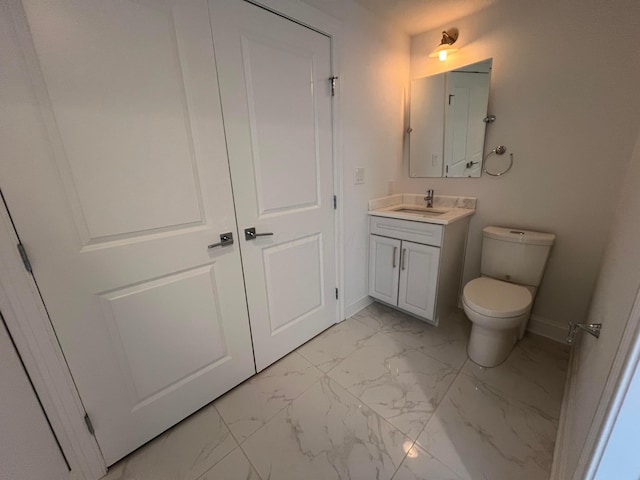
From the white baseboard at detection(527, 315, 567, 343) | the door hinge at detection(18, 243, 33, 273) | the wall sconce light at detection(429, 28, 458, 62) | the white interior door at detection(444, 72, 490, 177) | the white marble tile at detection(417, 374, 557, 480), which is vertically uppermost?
the wall sconce light at detection(429, 28, 458, 62)

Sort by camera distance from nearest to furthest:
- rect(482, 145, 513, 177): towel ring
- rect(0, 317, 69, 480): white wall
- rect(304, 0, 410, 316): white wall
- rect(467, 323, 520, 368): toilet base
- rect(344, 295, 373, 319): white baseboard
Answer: rect(0, 317, 69, 480): white wall
rect(467, 323, 520, 368): toilet base
rect(304, 0, 410, 316): white wall
rect(482, 145, 513, 177): towel ring
rect(344, 295, 373, 319): white baseboard

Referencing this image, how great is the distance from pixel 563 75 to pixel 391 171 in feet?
3.77

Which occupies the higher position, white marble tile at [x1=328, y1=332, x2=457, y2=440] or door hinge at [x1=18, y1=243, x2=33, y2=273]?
door hinge at [x1=18, y1=243, x2=33, y2=273]

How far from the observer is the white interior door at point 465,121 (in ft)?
5.90

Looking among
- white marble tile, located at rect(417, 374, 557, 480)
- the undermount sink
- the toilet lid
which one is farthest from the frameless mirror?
white marble tile, located at rect(417, 374, 557, 480)

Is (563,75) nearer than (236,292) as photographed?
No

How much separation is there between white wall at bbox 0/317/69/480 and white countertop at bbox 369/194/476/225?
195cm

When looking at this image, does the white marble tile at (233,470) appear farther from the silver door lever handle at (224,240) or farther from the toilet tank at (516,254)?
the toilet tank at (516,254)

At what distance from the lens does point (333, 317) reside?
198 centimetres

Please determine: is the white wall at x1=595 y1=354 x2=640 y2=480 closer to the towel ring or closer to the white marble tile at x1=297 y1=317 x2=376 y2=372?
the white marble tile at x1=297 y1=317 x2=376 y2=372

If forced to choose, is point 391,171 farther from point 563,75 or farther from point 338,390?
point 338,390

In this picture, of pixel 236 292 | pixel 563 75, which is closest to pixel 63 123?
pixel 236 292

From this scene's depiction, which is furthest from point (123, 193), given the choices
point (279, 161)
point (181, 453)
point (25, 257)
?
point (181, 453)

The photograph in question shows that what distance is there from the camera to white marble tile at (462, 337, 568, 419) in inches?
52.1
